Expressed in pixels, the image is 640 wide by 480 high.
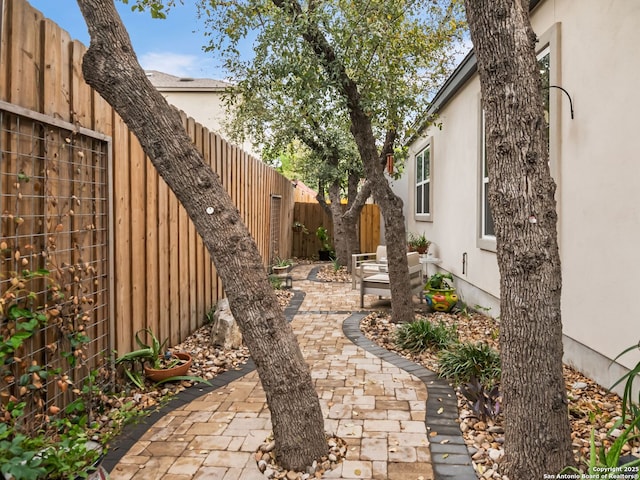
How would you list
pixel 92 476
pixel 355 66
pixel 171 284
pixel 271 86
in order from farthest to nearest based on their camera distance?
pixel 271 86 < pixel 355 66 < pixel 171 284 < pixel 92 476

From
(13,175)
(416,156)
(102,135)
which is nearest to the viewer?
(13,175)

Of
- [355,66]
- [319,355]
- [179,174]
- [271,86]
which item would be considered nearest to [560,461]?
[179,174]

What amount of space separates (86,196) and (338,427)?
2.25 meters

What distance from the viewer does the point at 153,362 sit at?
3654 millimetres

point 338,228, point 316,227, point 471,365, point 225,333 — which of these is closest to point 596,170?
point 471,365

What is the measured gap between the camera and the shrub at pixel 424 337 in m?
4.54

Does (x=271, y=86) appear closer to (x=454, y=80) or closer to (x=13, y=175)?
(x=454, y=80)

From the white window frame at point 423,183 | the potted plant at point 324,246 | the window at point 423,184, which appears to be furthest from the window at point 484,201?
the potted plant at point 324,246

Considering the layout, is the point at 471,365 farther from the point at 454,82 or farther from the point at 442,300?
the point at 454,82

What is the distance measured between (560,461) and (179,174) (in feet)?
7.58

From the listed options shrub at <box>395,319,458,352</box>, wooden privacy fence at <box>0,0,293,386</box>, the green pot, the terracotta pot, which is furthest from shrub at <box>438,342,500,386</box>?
wooden privacy fence at <box>0,0,293,386</box>

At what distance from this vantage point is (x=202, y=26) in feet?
19.4

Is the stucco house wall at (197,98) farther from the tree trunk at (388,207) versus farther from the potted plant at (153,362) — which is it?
the potted plant at (153,362)

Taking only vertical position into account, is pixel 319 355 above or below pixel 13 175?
below
